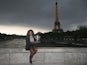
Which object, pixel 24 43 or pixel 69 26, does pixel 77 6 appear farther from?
pixel 24 43

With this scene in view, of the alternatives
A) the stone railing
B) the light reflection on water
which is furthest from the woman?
the light reflection on water

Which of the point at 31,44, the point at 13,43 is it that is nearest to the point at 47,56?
the point at 31,44

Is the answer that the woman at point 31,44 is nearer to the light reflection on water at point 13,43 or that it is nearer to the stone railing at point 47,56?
the stone railing at point 47,56

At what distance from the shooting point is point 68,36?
8.47 m

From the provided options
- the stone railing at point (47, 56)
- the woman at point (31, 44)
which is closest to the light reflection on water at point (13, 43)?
the stone railing at point (47, 56)

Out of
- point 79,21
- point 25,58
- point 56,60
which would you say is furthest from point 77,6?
point 25,58

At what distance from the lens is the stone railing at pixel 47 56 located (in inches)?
307

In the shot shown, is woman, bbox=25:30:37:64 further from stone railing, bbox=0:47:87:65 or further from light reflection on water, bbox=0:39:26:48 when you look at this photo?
light reflection on water, bbox=0:39:26:48

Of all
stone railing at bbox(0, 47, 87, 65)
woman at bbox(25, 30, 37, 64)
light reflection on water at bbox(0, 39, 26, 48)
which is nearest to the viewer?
woman at bbox(25, 30, 37, 64)

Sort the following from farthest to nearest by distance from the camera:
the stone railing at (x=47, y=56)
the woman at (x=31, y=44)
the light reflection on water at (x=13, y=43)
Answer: the light reflection on water at (x=13, y=43) < the stone railing at (x=47, y=56) < the woman at (x=31, y=44)

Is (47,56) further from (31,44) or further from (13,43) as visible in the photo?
(13,43)

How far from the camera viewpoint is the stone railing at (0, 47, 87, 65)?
307 inches

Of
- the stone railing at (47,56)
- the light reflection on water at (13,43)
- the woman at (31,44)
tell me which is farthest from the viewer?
the light reflection on water at (13,43)

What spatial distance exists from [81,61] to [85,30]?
1.61m
